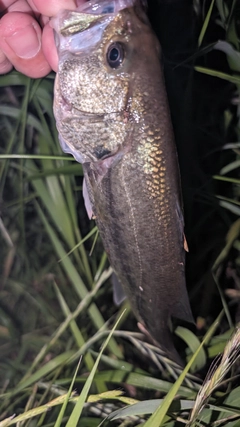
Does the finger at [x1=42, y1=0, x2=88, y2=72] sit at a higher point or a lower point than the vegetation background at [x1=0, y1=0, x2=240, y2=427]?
higher

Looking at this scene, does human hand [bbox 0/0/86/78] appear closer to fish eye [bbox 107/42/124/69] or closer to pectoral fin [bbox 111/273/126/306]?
fish eye [bbox 107/42/124/69]

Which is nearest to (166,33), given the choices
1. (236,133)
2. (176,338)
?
(236,133)

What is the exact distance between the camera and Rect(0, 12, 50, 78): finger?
92 cm

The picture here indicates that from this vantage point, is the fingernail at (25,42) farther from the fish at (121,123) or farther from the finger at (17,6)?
the fish at (121,123)

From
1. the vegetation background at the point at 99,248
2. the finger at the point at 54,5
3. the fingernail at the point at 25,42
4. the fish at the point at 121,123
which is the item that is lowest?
the vegetation background at the point at 99,248

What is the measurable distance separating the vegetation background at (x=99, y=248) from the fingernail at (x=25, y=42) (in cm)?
19

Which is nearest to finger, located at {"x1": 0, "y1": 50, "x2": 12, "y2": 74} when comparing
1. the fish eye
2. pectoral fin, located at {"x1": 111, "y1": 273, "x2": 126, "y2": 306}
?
the fish eye

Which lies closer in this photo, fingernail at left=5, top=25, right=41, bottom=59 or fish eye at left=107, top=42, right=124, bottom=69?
fish eye at left=107, top=42, right=124, bottom=69

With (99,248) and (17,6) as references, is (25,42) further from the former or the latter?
(99,248)

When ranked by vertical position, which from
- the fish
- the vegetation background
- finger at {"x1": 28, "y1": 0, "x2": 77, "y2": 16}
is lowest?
the vegetation background

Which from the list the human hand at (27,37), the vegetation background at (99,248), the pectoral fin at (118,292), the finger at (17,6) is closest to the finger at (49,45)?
the human hand at (27,37)

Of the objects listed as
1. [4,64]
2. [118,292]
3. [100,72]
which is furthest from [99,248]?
[100,72]

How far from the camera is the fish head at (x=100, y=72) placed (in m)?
0.71

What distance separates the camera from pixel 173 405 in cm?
109
